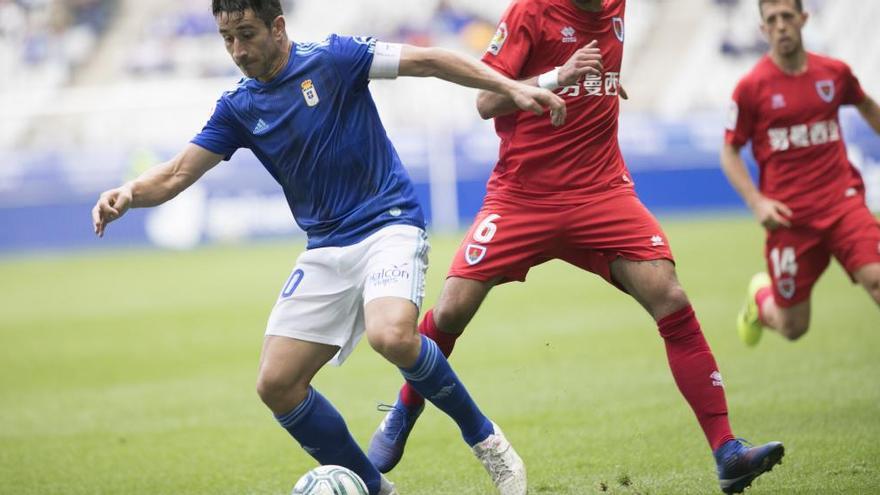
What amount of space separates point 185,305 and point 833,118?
10043mm

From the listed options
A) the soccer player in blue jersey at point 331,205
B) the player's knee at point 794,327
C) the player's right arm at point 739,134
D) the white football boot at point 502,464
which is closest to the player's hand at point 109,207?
the soccer player in blue jersey at point 331,205

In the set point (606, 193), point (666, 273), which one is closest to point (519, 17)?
point (606, 193)

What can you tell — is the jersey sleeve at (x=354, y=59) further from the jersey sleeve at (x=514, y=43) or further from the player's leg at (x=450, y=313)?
the player's leg at (x=450, y=313)

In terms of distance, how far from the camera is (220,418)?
847 centimetres

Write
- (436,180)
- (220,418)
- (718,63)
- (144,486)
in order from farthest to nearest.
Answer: (718,63)
(436,180)
(220,418)
(144,486)

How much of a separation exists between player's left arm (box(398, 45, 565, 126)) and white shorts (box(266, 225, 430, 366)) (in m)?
0.73

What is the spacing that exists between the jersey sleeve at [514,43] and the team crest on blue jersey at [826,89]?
266 centimetres

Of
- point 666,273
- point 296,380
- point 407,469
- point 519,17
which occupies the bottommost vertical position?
point 407,469

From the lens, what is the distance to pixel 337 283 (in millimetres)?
5410

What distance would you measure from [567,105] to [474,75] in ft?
2.69

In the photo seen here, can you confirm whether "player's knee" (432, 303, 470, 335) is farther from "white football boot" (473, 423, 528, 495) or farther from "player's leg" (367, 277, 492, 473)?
"white football boot" (473, 423, 528, 495)

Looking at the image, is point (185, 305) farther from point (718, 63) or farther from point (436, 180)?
point (718, 63)

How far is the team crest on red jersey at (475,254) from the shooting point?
5895 millimetres

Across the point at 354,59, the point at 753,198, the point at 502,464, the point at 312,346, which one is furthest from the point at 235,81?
the point at 502,464
